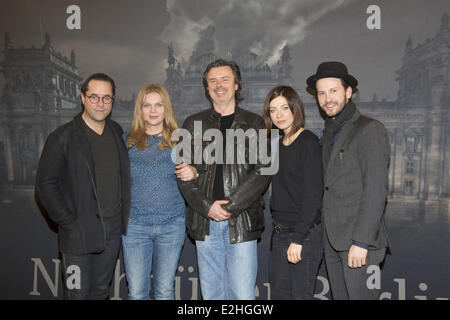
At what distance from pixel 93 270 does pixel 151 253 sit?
469mm

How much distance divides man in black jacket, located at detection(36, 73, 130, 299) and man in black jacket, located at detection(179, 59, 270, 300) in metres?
0.56

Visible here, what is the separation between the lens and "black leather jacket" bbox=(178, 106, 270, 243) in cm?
228

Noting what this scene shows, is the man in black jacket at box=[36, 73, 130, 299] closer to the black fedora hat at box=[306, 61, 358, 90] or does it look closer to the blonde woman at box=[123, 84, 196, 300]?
A: the blonde woman at box=[123, 84, 196, 300]

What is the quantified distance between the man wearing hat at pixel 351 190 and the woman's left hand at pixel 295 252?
10.2 inches

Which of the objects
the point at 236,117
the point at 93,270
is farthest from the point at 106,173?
the point at 236,117

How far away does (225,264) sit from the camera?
2445 millimetres

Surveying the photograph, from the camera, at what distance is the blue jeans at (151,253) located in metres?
2.39

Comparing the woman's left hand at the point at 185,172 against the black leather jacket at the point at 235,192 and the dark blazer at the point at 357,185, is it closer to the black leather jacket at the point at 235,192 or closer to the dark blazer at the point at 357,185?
the black leather jacket at the point at 235,192

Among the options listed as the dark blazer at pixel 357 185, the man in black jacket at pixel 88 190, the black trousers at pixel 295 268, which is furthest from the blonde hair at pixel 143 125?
the dark blazer at pixel 357 185

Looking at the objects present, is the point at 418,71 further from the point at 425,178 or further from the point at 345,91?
the point at 345,91

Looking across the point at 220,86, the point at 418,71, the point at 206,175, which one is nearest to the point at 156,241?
the point at 206,175

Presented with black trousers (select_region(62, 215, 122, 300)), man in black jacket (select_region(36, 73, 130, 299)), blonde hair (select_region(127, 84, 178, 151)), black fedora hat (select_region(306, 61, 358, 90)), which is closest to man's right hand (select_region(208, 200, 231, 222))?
blonde hair (select_region(127, 84, 178, 151))

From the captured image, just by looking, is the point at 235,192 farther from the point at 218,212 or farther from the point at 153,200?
the point at 153,200

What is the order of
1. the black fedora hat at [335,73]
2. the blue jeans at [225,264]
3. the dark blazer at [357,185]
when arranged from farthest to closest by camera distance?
the blue jeans at [225,264], the black fedora hat at [335,73], the dark blazer at [357,185]
